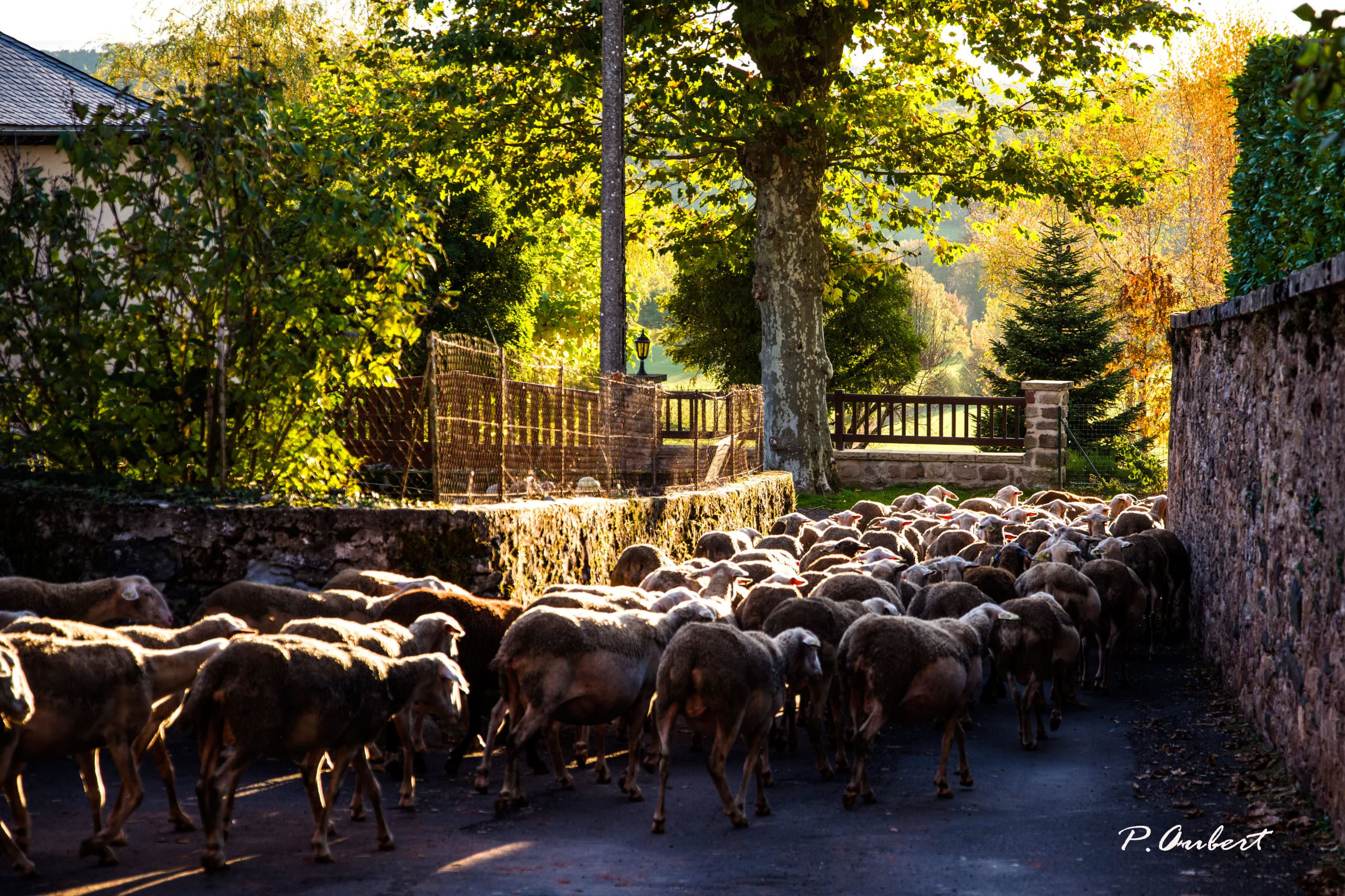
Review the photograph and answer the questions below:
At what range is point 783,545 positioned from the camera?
15648 millimetres

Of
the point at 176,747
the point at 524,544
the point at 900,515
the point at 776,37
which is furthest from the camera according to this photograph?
the point at 776,37

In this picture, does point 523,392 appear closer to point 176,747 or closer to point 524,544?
point 524,544

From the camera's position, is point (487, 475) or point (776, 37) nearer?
point (487, 475)

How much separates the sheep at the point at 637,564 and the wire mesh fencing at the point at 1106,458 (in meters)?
17.2

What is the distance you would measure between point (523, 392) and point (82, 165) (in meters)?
4.15

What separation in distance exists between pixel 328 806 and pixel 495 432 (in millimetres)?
5665

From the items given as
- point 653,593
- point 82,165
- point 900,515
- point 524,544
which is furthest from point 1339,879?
point 900,515

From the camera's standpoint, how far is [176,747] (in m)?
8.52

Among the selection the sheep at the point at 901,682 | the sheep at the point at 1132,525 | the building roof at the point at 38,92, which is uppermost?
the building roof at the point at 38,92

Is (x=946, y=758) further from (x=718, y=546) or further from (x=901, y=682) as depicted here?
(x=718, y=546)

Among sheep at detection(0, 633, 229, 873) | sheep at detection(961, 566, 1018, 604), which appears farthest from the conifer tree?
sheep at detection(0, 633, 229, 873)

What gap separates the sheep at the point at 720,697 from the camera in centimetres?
724

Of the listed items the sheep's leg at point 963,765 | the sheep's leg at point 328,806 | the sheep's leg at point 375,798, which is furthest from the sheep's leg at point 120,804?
the sheep's leg at point 963,765

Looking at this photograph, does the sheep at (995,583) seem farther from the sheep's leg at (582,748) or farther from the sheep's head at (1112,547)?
the sheep's leg at (582,748)
